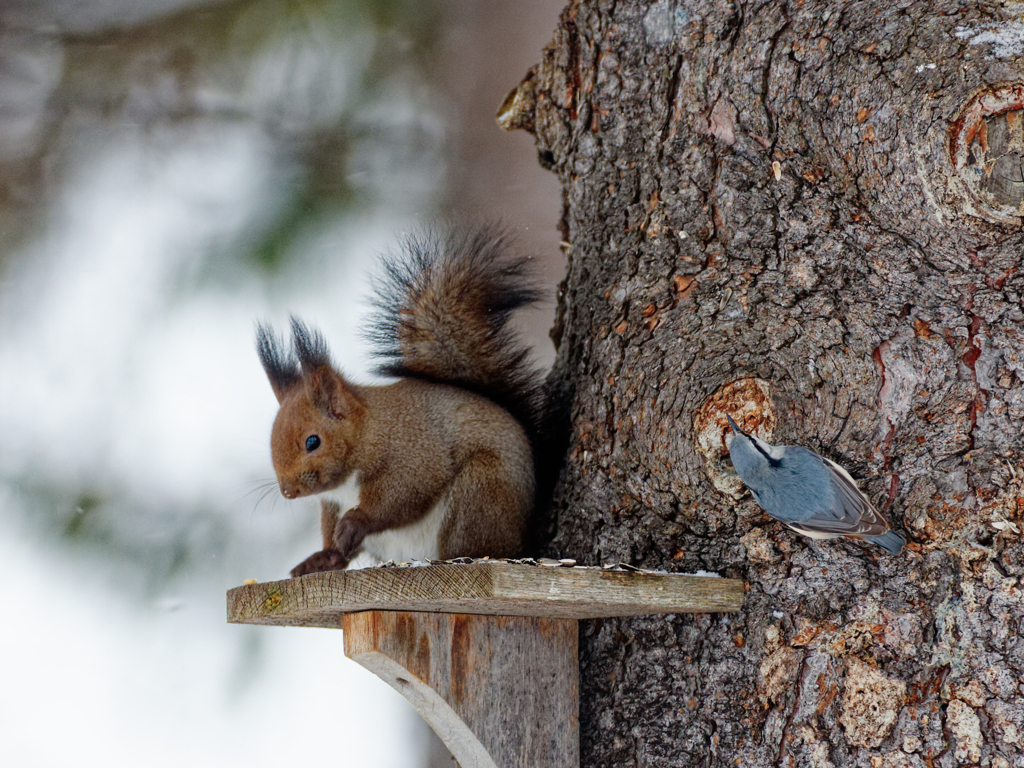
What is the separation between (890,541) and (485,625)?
0.54 meters

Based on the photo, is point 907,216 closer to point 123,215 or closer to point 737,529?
point 737,529

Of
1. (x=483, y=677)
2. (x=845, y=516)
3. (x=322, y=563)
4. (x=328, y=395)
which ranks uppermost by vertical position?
(x=328, y=395)

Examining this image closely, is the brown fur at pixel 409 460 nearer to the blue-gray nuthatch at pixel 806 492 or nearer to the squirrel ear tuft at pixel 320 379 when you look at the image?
the squirrel ear tuft at pixel 320 379

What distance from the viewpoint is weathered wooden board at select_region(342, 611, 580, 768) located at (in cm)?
124

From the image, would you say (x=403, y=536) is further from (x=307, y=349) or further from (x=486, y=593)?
(x=486, y=593)

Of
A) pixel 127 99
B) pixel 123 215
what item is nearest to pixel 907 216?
pixel 123 215

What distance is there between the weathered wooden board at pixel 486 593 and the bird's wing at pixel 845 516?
0.58 feet

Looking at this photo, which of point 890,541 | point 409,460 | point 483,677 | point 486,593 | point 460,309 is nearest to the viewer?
point 486,593

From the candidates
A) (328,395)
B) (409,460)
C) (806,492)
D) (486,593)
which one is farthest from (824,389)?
(328,395)

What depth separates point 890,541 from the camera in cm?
116

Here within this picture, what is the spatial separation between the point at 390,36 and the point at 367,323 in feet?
4.22

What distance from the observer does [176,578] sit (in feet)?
7.76

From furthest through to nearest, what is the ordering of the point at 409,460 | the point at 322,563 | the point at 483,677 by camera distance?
1. the point at 409,460
2. the point at 322,563
3. the point at 483,677

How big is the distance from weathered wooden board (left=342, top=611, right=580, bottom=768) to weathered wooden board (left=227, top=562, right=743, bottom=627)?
4cm
